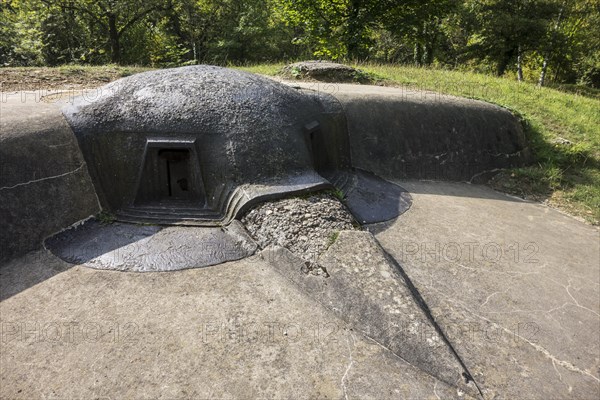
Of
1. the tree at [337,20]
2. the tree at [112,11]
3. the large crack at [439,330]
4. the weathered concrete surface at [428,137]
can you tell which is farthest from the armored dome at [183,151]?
the tree at [112,11]

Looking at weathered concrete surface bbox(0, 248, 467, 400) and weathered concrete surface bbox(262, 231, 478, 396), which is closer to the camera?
weathered concrete surface bbox(0, 248, 467, 400)

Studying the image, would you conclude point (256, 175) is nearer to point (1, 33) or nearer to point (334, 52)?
point (334, 52)

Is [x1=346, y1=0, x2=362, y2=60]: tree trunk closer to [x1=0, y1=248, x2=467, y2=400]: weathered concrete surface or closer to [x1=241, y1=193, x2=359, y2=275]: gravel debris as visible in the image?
[x1=241, y1=193, x2=359, y2=275]: gravel debris

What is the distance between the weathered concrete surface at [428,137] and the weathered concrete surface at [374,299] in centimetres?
289

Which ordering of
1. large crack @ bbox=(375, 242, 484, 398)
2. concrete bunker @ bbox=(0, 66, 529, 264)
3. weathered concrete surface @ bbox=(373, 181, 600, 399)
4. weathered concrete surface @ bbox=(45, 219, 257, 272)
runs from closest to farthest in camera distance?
large crack @ bbox=(375, 242, 484, 398)
weathered concrete surface @ bbox=(373, 181, 600, 399)
weathered concrete surface @ bbox=(45, 219, 257, 272)
concrete bunker @ bbox=(0, 66, 529, 264)

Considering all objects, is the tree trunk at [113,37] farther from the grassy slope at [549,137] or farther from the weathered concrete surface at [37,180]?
the weathered concrete surface at [37,180]

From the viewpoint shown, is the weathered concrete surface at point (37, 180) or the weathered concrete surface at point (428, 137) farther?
the weathered concrete surface at point (428, 137)

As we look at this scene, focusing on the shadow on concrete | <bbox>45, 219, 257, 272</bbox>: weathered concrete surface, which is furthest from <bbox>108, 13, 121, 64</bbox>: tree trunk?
the shadow on concrete

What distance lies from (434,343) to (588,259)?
2895 millimetres

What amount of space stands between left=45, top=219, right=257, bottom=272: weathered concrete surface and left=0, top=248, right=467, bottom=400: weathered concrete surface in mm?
157

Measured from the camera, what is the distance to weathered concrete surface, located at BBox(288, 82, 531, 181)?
6316mm

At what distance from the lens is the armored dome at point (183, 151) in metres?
4.21

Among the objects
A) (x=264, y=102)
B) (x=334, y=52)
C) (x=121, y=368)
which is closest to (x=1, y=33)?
(x=334, y=52)

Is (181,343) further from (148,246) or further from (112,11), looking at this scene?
(112,11)
